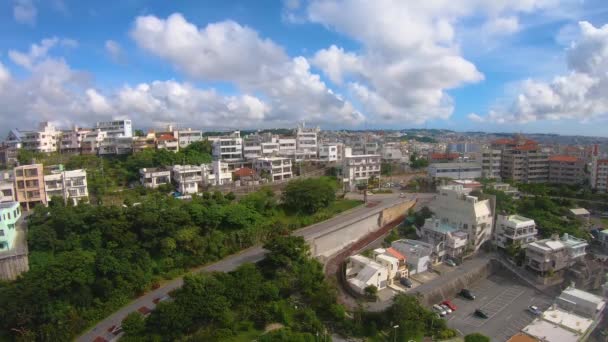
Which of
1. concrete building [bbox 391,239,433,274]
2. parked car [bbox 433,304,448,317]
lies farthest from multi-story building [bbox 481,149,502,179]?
parked car [bbox 433,304,448,317]

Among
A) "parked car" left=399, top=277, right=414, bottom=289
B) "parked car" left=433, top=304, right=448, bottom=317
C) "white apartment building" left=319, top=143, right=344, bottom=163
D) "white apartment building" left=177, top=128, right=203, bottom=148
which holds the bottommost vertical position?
"parked car" left=433, top=304, right=448, bottom=317

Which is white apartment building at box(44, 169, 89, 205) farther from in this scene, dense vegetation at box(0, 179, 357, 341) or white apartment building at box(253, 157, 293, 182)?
white apartment building at box(253, 157, 293, 182)

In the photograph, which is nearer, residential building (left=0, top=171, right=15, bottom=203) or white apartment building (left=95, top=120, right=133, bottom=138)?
residential building (left=0, top=171, right=15, bottom=203)

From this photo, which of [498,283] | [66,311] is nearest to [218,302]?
[66,311]

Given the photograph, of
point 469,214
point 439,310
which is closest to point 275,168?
point 469,214

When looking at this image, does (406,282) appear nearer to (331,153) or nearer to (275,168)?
(275,168)

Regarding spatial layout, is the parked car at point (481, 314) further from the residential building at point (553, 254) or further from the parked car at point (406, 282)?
the residential building at point (553, 254)
